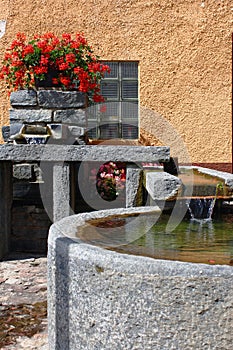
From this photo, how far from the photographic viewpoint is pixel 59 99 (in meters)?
4.70

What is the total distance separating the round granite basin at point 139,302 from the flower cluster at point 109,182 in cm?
280

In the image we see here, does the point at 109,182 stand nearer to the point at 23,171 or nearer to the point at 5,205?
the point at 23,171

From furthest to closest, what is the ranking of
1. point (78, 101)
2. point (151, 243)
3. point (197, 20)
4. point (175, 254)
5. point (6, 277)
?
point (197, 20)
point (78, 101)
point (6, 277)
point (151, 243)
point (175, 254)

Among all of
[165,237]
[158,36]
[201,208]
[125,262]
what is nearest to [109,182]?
[201,208]

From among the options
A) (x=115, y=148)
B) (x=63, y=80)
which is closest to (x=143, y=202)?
(x=115, y=148)

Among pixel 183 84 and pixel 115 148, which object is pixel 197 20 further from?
pixel 115 148

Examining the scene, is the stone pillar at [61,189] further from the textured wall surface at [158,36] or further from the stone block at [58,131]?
the textured wall surface at [158,36]

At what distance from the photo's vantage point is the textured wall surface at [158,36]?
6.77 m

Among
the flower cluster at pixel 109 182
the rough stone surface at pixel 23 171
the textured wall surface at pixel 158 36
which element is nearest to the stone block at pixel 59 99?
the rough stone surface at pixel 23 171

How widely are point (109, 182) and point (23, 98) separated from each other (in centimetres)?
119

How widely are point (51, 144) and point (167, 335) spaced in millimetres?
2618

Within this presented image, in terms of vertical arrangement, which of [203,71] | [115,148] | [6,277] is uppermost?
[203,71]

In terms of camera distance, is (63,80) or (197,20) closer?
(63,80)

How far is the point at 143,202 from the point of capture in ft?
13.3
